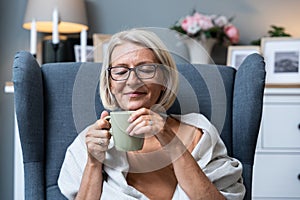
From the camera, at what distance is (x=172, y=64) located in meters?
1.12

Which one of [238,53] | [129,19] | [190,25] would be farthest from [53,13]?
[238,53]

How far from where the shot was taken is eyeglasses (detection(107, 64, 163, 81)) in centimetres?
101

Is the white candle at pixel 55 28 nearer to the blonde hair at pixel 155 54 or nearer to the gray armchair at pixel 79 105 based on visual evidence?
the gray armchair at pixel 79 105

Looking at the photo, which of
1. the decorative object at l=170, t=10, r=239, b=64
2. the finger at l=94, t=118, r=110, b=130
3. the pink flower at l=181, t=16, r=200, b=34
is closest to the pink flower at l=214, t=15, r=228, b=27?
the decorative object at l=170, t=10, r=239, b=64

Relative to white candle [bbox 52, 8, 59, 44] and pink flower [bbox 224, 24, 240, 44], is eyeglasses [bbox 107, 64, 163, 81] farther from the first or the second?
pink flower [bbox 224, 24, 240, 44]

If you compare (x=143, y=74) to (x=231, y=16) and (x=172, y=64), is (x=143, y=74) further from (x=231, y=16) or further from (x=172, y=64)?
(x=231, y=16)

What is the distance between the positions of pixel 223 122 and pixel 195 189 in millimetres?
287

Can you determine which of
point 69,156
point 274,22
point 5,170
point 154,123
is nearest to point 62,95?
point 69,156

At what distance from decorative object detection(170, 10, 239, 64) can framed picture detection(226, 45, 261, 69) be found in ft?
0.15

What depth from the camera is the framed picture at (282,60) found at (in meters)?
2.17

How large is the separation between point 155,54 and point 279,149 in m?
1.08

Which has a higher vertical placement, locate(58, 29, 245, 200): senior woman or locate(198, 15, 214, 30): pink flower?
locate(198, 15, 214, 30): pink flower

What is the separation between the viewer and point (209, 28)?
2199mm

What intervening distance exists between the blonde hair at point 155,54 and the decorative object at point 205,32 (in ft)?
3.31
